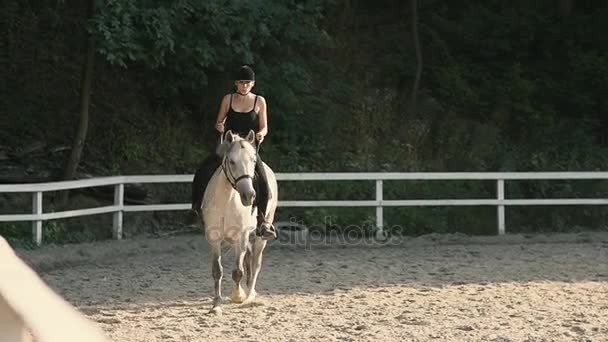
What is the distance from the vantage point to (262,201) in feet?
30.7

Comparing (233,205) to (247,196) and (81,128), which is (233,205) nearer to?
(247,196)

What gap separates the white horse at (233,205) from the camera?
852 cm

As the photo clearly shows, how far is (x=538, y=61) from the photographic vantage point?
22219 millimetres

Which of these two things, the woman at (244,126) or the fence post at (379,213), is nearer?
the woman at (244,126)

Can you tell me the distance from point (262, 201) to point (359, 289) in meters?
1.70

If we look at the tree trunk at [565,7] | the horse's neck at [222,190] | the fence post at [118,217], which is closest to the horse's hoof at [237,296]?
the horse's neck at [222,190]

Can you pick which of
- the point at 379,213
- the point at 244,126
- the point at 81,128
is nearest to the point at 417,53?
the point at 379,213

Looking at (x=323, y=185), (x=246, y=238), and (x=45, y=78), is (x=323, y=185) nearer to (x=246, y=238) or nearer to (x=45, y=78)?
(x=45, y=78)

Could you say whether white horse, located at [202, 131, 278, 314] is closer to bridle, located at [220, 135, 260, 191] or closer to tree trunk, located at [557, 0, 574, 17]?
bridle, located at [220, 135, 260, 191]

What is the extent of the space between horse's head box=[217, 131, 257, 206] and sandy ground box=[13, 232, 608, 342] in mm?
1145

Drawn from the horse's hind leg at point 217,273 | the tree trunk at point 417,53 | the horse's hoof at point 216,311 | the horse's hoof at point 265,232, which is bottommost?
the horse's hoof at point 216,311

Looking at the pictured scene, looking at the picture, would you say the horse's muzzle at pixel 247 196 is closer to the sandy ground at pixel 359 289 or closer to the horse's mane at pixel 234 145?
the horse's mane at pixel 234 145

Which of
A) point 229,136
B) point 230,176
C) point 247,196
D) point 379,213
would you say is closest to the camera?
point 247,196

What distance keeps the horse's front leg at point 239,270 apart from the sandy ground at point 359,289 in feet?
0.33
